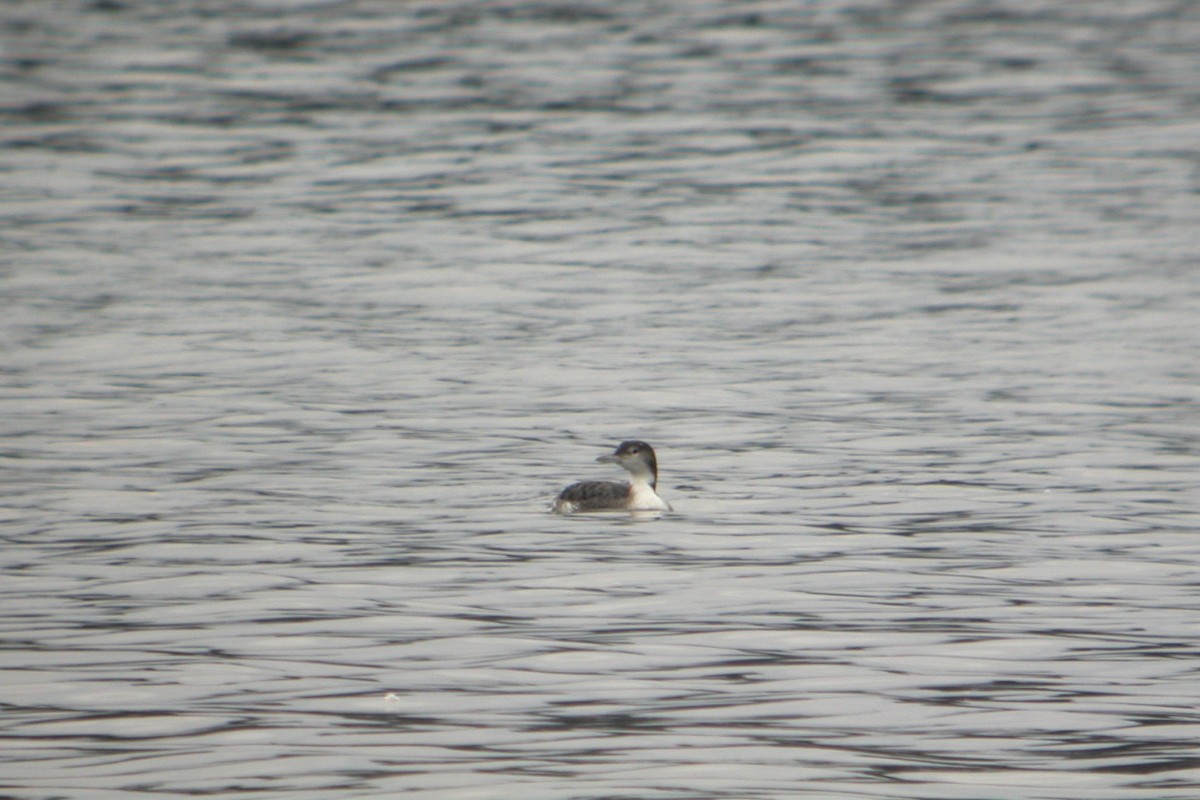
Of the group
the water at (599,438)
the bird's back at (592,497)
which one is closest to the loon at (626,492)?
the bird's back at (592,497)

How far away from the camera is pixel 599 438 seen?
1759cm

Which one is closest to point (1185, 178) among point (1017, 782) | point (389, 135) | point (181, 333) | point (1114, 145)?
point (1114, 145)

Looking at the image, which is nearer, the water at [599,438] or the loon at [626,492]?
the water at [599,438]

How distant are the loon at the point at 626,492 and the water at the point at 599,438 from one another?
188 millimetres

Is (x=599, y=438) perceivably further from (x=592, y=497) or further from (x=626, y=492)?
(x=592, y=497)

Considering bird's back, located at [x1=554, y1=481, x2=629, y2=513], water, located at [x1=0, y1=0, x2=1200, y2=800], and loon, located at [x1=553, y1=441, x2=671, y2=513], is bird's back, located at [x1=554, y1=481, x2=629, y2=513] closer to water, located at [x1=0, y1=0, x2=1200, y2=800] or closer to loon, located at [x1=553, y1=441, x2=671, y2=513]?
loon, located at [x1=553, y1=441, x2=671, y2=513]

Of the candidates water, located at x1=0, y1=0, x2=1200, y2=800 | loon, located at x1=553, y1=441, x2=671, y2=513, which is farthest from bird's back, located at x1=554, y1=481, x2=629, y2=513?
water, located at x1=0, y1=0, x2=1200, y2=800

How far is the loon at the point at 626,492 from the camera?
49.8 ft

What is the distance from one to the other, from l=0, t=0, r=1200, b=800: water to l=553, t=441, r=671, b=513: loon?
0.19 meters

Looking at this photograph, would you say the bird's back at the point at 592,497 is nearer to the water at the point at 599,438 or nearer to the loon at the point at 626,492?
the loon at the point at 626,492

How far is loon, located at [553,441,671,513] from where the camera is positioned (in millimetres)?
15172

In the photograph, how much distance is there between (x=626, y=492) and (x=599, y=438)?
2.25 metres

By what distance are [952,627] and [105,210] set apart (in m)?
20.0

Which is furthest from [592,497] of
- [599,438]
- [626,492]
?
[599,438]
